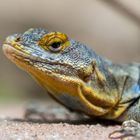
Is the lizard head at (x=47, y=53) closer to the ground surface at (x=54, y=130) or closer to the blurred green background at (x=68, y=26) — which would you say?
the ground surface at (x=54, y=130)

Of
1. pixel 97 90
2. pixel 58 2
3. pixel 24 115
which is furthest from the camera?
pixel 58 2

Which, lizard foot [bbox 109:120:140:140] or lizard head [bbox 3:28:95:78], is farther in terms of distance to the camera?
lizard head [bbox 3:28:95:78]

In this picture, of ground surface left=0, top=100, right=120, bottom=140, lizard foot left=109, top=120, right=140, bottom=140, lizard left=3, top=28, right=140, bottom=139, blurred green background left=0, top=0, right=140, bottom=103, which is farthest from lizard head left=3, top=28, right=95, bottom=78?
blurred green background left=0, top=0, right=140, bottom=103

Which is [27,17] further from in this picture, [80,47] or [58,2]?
[80,47]

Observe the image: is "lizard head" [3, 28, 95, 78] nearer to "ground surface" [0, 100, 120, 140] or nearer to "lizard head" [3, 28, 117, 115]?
"lizard head" [3, 28, 117, 115]

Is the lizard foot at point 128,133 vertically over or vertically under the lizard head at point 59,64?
under

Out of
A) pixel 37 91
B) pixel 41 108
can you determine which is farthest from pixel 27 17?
pixel 41 108

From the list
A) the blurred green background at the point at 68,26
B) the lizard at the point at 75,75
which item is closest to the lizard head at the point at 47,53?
the lizard at the point at 75,75
